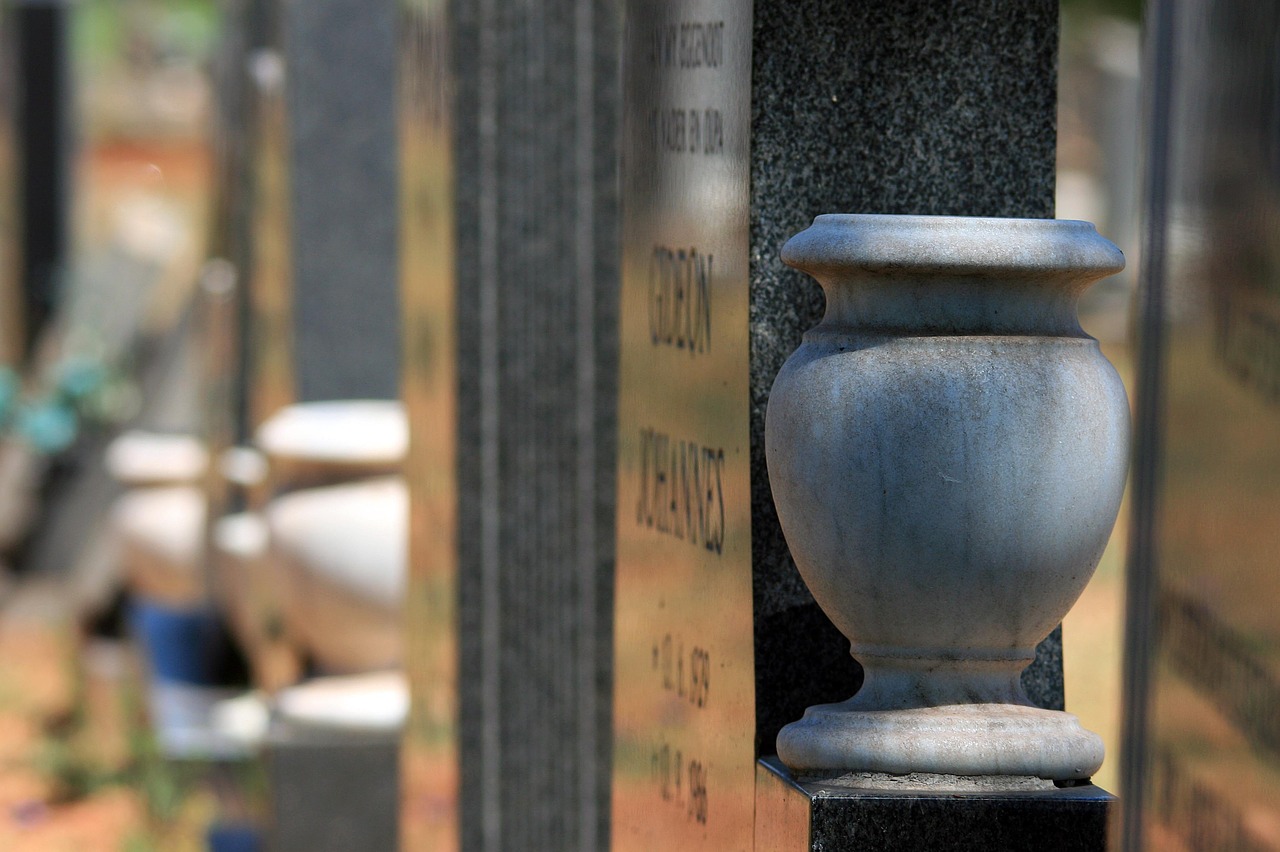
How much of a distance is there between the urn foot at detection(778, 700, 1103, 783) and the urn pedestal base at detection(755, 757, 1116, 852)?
32mm

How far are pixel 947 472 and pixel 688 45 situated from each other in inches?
39.2

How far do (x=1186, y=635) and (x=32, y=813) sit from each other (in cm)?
686

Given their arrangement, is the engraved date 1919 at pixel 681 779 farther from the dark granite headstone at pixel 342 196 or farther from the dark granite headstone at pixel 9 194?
the dark granite headstone at pixel 9 194

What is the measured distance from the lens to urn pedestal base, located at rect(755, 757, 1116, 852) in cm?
218

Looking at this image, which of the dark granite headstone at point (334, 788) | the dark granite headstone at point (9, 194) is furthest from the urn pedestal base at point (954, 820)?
the dark granite headstone at point (9, 194)

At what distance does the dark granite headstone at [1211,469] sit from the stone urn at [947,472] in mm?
350

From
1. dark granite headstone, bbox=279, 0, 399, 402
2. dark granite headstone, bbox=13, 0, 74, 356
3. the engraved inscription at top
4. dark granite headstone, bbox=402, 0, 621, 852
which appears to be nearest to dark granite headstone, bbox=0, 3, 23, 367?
dark granite headstone, bbox=13, 0, 74, 356

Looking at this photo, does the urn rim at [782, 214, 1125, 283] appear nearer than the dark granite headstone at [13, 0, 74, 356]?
Yes

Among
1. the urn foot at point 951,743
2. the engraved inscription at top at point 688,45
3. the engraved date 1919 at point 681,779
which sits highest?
the engraved inscription at top at point 688,45

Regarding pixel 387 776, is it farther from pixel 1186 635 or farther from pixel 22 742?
pixel 1186 635

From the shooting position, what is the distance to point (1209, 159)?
1604 millimetres

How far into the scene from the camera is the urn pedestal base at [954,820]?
218cm

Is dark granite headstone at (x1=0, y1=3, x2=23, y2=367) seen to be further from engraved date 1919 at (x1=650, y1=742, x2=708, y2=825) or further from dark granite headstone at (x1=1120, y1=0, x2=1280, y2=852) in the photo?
dark granite headstone at (x1=1120, y1=0, x2=1280, y2=852)

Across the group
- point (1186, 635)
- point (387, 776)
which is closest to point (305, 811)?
point (387, 776)
